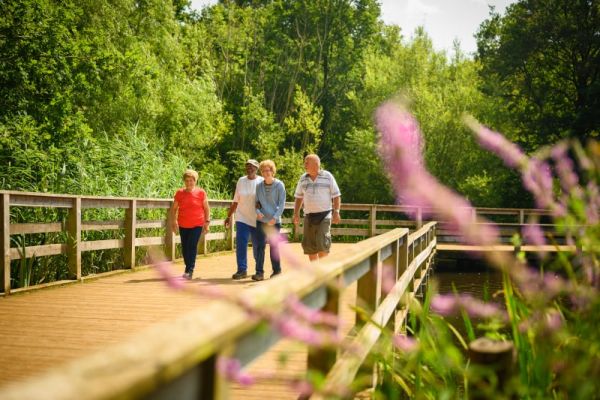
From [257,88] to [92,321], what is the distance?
102 feet

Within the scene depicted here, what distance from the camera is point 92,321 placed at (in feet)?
19.1

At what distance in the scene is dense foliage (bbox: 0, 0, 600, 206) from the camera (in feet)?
45.5

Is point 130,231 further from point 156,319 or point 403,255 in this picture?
point 403,255

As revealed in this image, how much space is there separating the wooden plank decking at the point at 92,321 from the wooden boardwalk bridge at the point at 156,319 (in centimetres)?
1

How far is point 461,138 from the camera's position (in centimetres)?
2889

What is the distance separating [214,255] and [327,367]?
35.3ft

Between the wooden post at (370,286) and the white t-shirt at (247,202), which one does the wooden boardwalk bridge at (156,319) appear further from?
the white t-shirt at (247,202)

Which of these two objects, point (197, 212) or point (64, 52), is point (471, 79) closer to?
point (64, 52)

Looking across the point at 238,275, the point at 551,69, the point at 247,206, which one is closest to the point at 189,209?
the point at 247,206

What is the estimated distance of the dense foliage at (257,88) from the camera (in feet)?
45.5

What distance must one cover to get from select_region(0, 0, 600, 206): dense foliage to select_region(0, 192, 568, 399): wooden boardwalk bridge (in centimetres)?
198

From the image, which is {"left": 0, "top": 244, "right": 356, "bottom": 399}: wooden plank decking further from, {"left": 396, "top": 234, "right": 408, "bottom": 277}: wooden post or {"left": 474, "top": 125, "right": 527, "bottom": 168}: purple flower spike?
{"left": 474, "top": 125, "right": 527, "bottom": 168}: purple flower spike

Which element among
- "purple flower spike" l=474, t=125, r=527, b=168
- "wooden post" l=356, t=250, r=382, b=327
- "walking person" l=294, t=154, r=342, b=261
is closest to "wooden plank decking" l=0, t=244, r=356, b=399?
"wooden post" l=356, t=250, r=382, b=327

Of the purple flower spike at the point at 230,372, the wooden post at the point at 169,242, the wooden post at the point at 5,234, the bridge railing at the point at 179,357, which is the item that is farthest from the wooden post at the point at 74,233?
the purple flower spike at the point at 230,372
